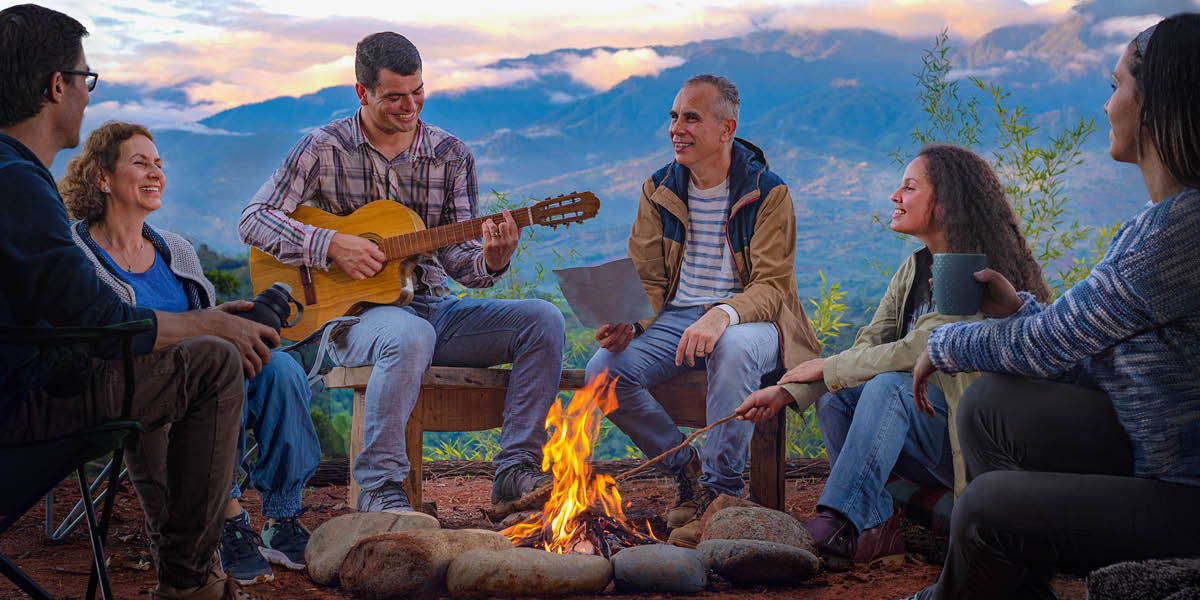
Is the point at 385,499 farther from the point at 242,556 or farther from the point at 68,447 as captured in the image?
the point at 68,447

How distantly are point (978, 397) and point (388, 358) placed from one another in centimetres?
223

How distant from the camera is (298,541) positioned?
327 cm

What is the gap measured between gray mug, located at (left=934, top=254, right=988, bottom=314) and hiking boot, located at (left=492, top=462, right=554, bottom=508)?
186 centimetres

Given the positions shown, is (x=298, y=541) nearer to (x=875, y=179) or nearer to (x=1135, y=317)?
(x=1135, y=317)

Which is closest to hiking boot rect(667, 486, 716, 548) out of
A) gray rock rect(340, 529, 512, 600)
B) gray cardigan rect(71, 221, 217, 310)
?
gray rock rect(340, 529, 512, 600)

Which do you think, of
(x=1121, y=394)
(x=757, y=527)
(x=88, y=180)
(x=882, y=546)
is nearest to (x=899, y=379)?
(x=882, y=546)

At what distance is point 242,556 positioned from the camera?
3.01 metres

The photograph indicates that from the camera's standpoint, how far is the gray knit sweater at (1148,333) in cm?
173

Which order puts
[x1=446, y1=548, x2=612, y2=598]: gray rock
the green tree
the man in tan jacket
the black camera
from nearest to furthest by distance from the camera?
the black camera, [x1=446, y1=548, x2=612, y2=598]: gray rock, the man in tan jacket, the green tree

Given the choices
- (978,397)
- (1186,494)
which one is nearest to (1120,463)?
(1186,494)

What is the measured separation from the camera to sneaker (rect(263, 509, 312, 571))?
10.5 feet

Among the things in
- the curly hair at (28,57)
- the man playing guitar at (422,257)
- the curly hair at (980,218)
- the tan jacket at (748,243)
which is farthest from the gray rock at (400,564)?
the curly hair at (980,218)

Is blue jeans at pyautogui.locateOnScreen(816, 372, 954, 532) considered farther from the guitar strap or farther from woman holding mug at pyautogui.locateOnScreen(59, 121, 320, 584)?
the guitar strap

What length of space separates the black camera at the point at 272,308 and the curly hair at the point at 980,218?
2.24 metres
